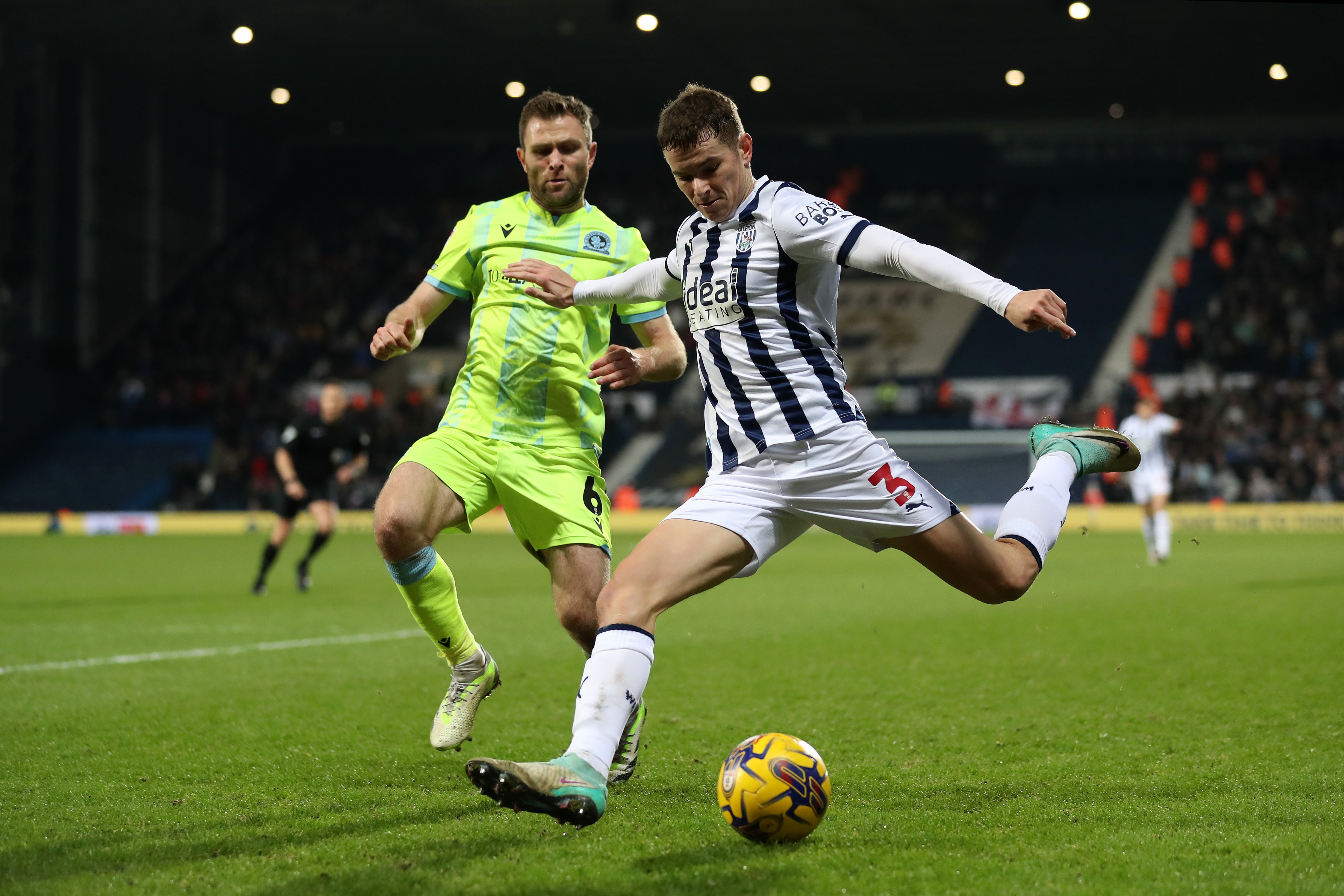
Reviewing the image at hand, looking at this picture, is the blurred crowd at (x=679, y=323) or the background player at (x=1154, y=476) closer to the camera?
the background player at (x=1154, y=476)

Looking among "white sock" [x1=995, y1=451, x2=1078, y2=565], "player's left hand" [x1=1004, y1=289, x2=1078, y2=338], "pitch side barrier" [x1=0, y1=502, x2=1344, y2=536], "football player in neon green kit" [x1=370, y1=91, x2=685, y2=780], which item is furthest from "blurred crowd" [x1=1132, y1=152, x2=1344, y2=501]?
"player's left hand" [x1=1004, y1=289, x2=1078, y2=338]

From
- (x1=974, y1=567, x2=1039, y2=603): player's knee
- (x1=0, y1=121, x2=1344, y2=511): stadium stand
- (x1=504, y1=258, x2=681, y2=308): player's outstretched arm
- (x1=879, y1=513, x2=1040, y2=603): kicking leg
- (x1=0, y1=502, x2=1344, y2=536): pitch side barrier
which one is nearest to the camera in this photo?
(x1=879, y1=513, x2=1040, y2=603): kicking leg

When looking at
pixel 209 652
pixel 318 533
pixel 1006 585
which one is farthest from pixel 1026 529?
pixel 318 533

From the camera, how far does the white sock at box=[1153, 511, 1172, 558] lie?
16641mm

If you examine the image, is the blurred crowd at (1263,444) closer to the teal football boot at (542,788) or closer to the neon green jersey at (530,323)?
the neon green jersey at (530,323)

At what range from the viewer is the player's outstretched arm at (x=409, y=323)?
16.7ft

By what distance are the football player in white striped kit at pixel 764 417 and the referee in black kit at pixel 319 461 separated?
9725mm

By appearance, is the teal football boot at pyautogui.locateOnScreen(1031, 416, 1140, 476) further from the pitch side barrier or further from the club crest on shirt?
the pitch side barrier

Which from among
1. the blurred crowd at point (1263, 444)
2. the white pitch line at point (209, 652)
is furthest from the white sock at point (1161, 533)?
the white pitch line at point (209, 652)

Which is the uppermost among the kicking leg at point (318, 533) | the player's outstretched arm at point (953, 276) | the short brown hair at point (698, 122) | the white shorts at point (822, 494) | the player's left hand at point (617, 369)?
the short brown hair at point (698, 122)

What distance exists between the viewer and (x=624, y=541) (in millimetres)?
22125

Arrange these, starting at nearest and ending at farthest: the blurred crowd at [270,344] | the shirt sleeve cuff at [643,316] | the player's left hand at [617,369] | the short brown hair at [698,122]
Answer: the short brown hair at [698,122], the player's left hand at [617,369], the shirt sleeve cuff at [643,316], the blurred crowd at [270,344]

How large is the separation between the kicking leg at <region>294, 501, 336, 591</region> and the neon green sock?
8.42 m

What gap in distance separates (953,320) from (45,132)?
72.0 ft
